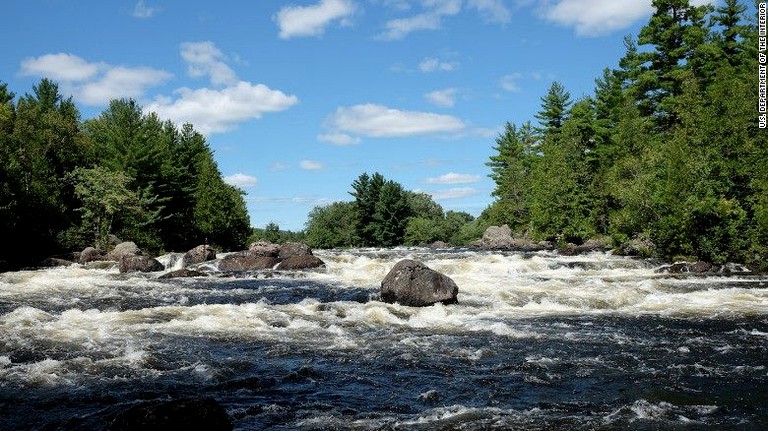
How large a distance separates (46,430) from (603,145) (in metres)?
62.8

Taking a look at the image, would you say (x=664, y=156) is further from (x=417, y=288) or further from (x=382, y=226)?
(x=382, y=226)

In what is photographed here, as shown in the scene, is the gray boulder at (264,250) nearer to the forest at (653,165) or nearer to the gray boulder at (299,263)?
the gray boulder at (299,263)

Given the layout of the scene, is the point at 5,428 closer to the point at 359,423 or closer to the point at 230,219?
the point at 359,423

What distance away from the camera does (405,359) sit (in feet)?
37.4

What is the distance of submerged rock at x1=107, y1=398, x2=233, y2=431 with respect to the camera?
6402 mm

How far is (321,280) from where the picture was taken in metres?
27.0

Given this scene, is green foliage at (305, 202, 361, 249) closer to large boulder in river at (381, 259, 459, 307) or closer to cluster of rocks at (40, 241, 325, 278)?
cluster of rocks at (40, 241, 325, 278)

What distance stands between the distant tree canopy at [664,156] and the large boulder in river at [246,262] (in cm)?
2291

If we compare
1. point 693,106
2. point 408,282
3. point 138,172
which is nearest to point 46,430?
point 408,282

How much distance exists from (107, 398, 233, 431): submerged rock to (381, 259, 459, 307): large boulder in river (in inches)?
452

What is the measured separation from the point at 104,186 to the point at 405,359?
45.4 m

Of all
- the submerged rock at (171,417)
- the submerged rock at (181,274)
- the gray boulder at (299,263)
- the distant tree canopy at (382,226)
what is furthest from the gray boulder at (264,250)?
the distant tree canopy at (382,226)

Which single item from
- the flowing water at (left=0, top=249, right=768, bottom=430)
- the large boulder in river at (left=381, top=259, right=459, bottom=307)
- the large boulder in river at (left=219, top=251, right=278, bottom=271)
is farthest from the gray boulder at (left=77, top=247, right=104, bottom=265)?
the large boulder in river at (left=381, top=259, right=459, bottom=307)

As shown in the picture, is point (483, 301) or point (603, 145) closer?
point (483, 301)
